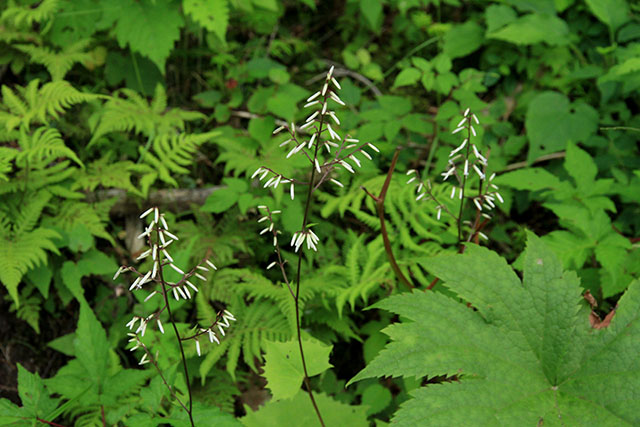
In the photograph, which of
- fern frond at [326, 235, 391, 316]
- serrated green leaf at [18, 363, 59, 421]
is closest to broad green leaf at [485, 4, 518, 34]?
fern frond at [326, 235, 391, 316]

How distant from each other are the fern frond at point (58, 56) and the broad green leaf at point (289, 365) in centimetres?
269

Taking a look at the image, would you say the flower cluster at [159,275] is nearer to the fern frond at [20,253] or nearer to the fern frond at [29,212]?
the fern frond at [20,253]

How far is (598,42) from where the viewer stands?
3.97 metres

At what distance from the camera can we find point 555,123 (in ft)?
11.3

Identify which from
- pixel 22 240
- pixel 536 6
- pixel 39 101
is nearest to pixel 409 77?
pixel 536 6

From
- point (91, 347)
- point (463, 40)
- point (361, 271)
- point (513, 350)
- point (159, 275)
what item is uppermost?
point (463, 40)

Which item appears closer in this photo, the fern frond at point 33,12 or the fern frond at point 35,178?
the fern frond at point 35,178

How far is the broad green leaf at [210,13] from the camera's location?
10.9 feet

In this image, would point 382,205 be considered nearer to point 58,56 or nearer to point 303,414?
point 303,414

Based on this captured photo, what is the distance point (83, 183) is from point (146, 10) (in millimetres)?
1417

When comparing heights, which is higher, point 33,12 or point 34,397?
point 33,12

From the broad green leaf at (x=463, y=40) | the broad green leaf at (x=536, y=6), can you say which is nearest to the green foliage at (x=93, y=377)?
the broad green leaf at (x=463, y=40)

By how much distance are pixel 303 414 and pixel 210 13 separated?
269 centimetres

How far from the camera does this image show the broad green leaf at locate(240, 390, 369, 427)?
2.05m
